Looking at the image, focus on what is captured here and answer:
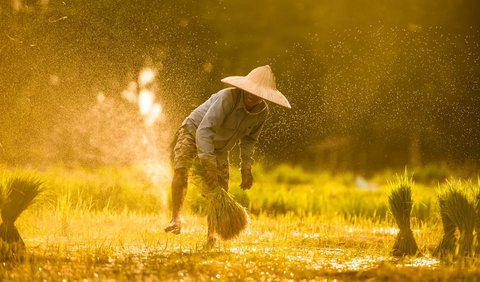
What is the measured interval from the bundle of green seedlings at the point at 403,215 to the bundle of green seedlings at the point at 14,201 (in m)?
2.71

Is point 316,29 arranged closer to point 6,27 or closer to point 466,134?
point 466,134

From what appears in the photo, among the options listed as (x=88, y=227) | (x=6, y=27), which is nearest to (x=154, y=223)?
(x=88, y=227)

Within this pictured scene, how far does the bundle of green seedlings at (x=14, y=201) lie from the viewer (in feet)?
20.2

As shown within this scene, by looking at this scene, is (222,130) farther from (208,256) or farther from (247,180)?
(208,256)

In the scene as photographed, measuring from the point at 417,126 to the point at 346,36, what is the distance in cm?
206

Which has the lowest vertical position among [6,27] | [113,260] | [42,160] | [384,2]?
[113,260]

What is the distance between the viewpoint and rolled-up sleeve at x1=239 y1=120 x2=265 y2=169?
23.3ft

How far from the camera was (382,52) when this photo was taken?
15.9m

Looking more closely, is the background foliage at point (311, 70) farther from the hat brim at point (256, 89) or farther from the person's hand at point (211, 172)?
the hat brim at point (256, 89)

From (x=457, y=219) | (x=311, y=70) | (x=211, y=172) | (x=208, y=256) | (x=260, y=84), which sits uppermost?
(x=311, y=70)

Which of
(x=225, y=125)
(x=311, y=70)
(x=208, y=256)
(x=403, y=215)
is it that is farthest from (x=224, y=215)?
(x=311, y=70)

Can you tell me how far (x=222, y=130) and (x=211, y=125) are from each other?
0.23 m

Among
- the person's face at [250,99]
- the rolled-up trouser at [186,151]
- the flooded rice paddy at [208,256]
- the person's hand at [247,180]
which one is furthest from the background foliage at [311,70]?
the person's face at [250,99]

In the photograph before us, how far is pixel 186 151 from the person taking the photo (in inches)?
274
